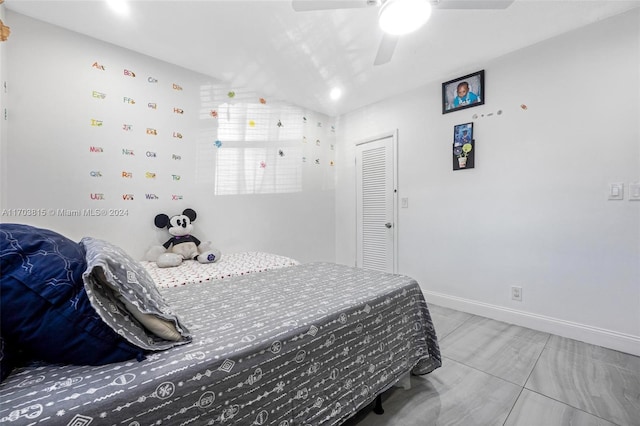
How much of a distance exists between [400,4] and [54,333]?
6.82ft

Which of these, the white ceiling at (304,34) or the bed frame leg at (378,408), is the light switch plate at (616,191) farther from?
the bed frame leg at (378,408)

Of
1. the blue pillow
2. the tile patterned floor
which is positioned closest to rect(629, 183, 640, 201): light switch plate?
the tile patterned floor

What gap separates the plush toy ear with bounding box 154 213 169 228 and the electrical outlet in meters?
3.36

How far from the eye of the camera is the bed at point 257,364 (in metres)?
0.67

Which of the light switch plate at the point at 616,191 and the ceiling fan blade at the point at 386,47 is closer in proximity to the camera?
the ceiling fan blade at the point at 386,47

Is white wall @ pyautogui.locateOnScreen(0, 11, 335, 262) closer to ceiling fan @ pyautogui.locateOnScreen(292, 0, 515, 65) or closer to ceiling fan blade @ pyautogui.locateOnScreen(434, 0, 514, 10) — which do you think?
ceiling fan @ pyautogui.locateOnScreen(292, 0, 515, 65)

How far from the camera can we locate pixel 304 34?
220 centimetres

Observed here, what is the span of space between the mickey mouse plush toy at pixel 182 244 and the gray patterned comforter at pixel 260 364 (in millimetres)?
810

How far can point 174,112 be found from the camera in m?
2.67

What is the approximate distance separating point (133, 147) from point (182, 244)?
99 centimetres

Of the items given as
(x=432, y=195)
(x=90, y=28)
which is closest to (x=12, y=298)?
(x=90, y=28)

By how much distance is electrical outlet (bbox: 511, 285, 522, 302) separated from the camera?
244 cm

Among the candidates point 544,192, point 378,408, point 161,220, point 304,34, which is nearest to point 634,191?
point 544,192

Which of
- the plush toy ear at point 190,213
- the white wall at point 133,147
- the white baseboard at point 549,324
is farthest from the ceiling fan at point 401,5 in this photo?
the white baseboard at point 549,324
